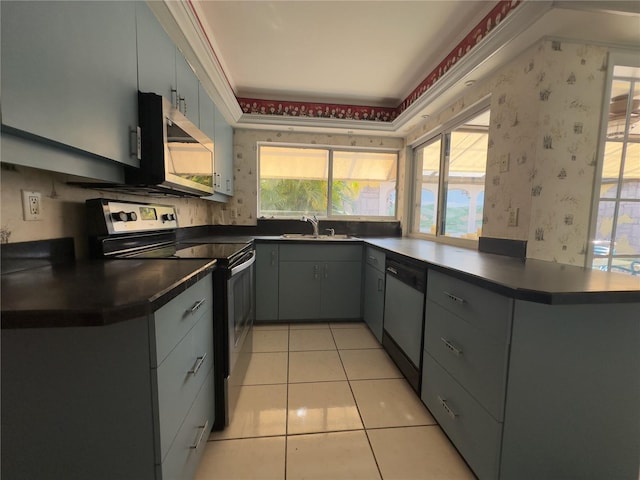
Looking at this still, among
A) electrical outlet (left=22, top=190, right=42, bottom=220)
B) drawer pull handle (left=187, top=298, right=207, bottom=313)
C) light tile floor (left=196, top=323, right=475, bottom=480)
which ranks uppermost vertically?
electrical outlet (left=22, top=190, right=42, bottom=220)

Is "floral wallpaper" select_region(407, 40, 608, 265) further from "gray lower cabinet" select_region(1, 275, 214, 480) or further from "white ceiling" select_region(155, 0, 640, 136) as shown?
"gray lower cabinet" select_region(1, 275, 214, 480)

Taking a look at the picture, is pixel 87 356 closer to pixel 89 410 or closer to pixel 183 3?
pixel 89 410

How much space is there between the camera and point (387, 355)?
2.23 meters

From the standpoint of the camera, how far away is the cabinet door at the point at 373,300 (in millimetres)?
2371

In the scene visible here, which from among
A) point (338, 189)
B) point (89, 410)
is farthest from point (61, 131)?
point (338, 189)

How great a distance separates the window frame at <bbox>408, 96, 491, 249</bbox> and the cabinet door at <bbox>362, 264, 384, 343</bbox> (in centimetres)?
77

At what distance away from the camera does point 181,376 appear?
3.24 ft

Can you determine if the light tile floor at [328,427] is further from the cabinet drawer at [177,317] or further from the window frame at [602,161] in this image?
the window frame at [602,161]

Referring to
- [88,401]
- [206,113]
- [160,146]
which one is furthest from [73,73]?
[206,113]

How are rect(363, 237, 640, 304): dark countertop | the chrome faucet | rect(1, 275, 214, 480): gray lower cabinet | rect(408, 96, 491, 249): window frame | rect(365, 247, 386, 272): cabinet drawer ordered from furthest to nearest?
the chrome faucet < rect(365, 247, 386, 272): cabinet drawer < rect(408, 96, 491, 249): window frame < rect(363, 237, 640, 304): dark countertop < rect(1, 275, 214, 480): gray lower cabinet

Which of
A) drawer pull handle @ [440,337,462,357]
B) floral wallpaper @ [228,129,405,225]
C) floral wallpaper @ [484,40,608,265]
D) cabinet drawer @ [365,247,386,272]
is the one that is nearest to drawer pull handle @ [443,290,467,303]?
drawer pull handle @ [440,337,462,357]

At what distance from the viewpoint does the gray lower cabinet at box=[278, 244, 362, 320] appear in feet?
9.07

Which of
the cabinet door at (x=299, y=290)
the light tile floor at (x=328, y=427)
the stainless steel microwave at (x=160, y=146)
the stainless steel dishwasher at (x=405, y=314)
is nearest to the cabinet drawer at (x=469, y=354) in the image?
the stainless steel dishwasher at (x=405, y=314)

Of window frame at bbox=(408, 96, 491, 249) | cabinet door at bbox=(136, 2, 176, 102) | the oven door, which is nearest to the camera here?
cabinet door at bbox=(136, 2, 176, 102)
